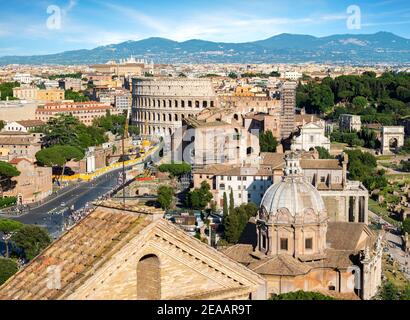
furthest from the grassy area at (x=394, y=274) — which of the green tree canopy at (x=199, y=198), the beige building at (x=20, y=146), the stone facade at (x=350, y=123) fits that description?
the stone facade at (x=350, y=123)

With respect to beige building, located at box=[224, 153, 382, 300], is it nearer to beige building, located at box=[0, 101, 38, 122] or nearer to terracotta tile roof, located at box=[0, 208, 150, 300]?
terracotta tile roof, located at box=[0, 208, 150, 300]

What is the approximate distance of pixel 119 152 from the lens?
34.4 metres

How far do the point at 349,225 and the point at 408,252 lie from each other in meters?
5.28

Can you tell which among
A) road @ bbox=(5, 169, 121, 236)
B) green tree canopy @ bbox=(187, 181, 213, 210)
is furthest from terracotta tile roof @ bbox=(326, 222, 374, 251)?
green tree canopy @ bbox=(187, 181, 213, 210)

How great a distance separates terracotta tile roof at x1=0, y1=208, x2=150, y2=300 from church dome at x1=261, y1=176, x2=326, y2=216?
821 cm

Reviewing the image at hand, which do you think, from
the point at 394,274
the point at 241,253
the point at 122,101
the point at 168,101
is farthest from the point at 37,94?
the point at 241,253

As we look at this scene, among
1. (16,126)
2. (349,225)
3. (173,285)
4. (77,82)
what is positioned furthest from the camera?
(77,82)

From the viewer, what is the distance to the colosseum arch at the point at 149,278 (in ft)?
14.3

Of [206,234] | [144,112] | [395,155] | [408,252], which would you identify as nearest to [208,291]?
[206,234]

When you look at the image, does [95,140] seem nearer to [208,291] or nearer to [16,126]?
[16,126]

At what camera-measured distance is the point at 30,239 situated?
16125 mm

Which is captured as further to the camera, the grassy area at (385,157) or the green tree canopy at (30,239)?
the grassy area at (385,157)

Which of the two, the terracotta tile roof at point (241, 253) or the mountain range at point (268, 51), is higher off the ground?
the mountain range at point (268, 51)

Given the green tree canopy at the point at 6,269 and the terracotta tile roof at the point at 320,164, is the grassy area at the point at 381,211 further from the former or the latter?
the green tree canopy at the point at 6,269
